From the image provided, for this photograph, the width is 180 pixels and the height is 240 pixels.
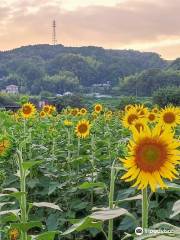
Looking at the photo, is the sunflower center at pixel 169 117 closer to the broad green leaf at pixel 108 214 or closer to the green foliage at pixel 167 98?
the broad green leaf at pixel 108 214

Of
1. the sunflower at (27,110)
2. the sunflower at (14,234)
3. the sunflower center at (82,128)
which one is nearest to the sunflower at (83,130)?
the sunflower center at (82,128)

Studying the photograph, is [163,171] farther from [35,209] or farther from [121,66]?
[121,66]

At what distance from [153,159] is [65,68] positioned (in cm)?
15584

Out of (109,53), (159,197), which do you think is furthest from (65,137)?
(109,53)

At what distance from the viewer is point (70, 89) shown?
13788 centimetres

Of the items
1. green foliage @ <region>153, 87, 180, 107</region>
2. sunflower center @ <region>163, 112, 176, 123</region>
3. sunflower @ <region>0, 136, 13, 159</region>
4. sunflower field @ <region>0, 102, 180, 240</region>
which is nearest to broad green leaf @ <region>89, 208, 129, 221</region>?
sunflower field @ <region>0, 102, 180, 240</region>

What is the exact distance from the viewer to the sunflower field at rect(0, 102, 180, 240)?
7.36 feet

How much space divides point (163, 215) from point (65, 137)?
2.79 m

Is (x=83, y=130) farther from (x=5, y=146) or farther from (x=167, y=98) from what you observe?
(x=167, y=98)

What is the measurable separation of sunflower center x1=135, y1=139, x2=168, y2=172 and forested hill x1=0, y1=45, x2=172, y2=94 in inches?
5250

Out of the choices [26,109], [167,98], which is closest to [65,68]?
[167,98]

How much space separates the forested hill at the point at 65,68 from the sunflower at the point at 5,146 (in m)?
132

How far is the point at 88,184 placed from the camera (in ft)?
8.71

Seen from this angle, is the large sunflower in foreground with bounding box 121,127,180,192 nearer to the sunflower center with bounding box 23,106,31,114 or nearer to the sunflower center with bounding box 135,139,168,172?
the sunflower center with bounding box 135,139,168,172
